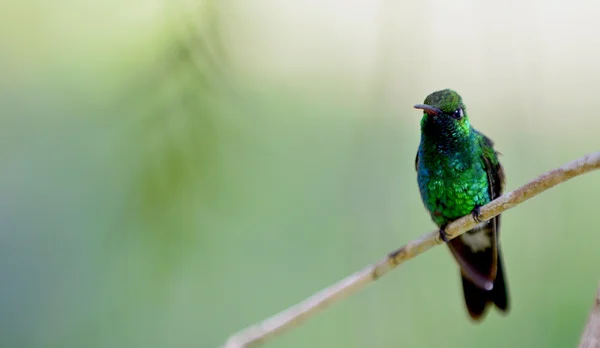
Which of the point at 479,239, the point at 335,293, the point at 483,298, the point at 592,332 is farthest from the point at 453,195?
the point at 592,332

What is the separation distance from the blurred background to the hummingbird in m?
0.11

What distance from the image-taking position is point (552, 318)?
90.9 inches

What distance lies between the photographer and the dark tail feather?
1907 millimetres

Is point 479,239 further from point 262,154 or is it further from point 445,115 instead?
point 262,154

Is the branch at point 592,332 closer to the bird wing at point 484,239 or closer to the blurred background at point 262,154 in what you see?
the blurred background at point 262,154

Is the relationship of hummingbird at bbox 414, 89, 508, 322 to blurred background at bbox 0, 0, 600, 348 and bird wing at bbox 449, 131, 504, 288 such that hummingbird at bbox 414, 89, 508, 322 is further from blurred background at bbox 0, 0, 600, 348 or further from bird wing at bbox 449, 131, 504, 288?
blurred background at bbox 0, 0, 600, 348

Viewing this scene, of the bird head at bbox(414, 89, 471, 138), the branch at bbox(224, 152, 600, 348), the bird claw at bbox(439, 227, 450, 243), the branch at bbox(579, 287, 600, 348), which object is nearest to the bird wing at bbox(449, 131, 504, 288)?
the bird head at bbox(414, 89, 471, 138)

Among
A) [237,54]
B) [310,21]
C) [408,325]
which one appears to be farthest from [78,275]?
[237,54]

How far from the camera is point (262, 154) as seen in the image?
121cm

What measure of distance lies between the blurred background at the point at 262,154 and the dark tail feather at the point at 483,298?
19 cm

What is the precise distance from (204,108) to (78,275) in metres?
2.47

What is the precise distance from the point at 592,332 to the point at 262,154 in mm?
695

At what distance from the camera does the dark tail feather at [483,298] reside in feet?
6.26

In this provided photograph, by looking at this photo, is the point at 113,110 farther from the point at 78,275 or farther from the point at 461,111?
the point at 78,275
